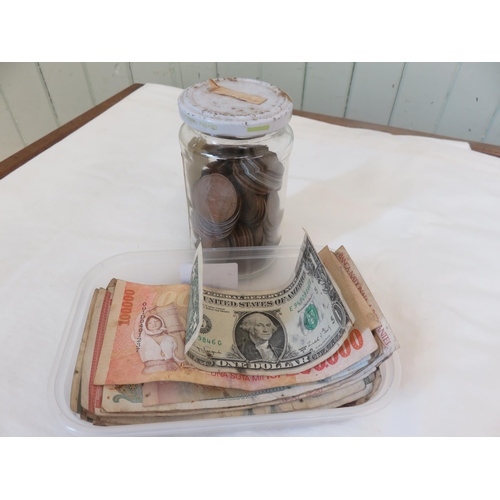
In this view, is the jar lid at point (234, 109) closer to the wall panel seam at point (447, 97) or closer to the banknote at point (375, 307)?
the banknote at point (375, 307)

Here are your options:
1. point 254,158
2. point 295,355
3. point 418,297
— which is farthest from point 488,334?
point 254,158

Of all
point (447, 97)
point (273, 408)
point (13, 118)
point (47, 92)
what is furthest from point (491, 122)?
point (13, 118)

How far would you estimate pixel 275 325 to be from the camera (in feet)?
1.39

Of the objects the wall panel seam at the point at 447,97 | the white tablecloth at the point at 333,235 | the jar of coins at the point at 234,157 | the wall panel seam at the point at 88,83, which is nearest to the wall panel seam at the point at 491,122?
the wall panel seam at the point at 447,97

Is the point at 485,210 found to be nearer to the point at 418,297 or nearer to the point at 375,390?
the point at 418,297

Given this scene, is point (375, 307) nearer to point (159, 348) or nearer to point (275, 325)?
point (275, 325)

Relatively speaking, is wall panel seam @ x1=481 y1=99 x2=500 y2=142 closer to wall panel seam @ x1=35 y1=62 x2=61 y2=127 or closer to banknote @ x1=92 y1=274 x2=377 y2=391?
banknote @ x1=92 y1=274 x2=377 y2=391

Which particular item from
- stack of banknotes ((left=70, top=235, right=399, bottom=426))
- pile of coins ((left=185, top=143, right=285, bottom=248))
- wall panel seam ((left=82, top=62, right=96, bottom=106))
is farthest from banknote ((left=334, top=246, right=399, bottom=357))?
wall panel seam ((left=82, top=62, right=96, bottom=106))

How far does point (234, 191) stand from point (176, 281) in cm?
15

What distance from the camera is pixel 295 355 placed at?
389mm

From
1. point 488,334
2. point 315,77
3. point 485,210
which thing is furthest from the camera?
point 315,77

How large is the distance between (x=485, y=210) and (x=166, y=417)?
54 centimetres

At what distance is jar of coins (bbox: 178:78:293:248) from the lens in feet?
1.18

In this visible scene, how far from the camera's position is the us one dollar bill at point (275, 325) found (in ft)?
1.22
